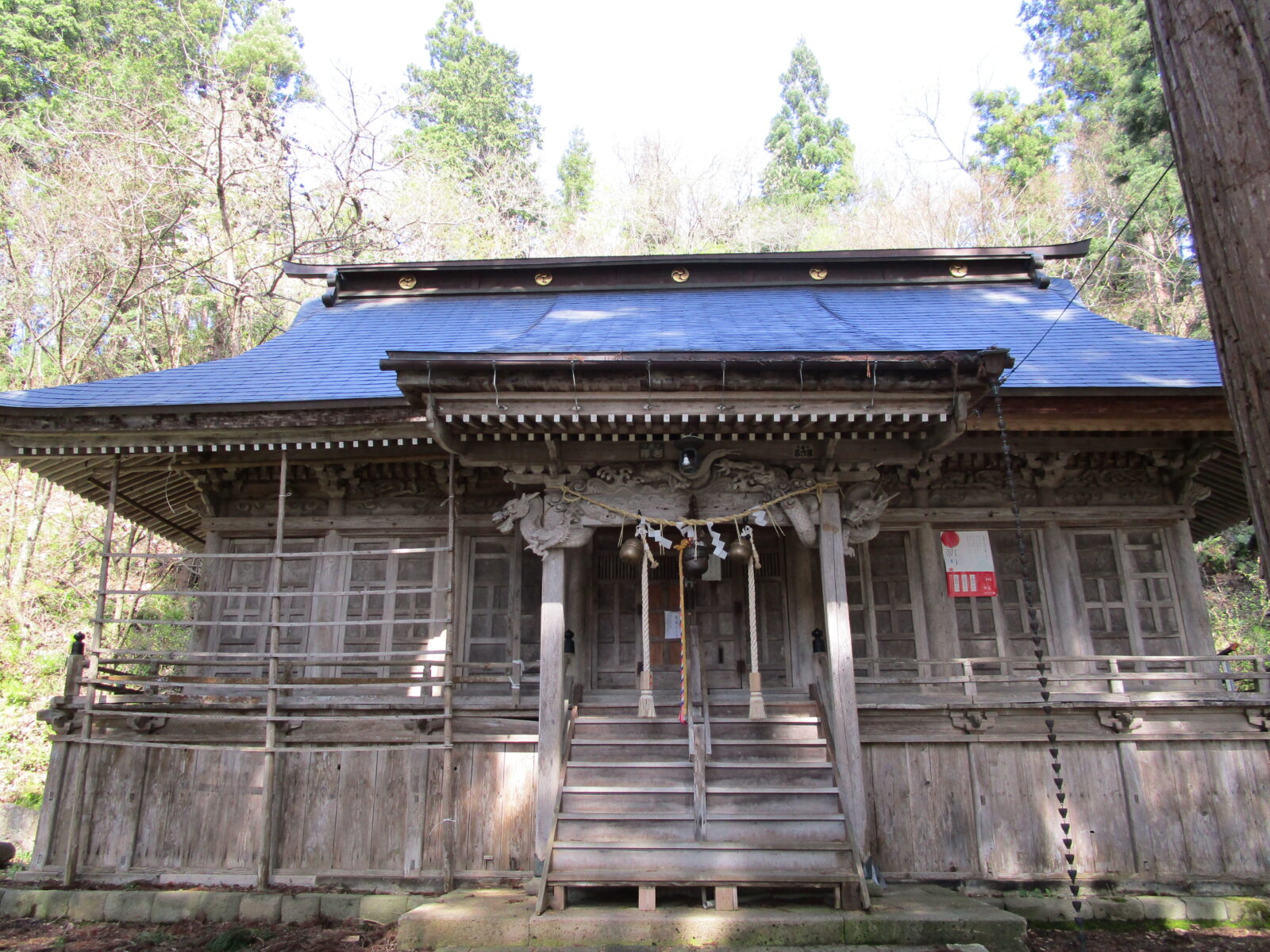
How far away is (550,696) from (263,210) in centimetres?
2059

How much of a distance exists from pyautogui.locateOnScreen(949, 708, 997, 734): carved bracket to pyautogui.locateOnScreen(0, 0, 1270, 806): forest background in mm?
10922

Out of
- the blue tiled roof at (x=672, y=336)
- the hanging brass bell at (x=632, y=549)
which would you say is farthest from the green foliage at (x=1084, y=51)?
the hanging brass bell at (x=632, y=549)

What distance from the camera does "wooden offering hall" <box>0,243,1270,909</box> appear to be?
7.40m

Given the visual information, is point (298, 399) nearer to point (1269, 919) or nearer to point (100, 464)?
point (100, 464)

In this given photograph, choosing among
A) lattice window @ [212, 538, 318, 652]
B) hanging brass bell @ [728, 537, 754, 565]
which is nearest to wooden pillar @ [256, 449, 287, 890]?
lattice window @ [212, 538, 318, 652]

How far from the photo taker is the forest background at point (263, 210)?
19531mm

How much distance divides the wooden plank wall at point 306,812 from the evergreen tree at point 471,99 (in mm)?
27143

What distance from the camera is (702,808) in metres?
7.27

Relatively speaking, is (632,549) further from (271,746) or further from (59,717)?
(59,717)

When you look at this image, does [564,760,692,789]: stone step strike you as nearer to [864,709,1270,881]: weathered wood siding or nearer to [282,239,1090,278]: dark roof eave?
[864,709,1270,881]: weathered wood siding

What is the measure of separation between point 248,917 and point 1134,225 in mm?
27635

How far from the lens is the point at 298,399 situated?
28.0ft

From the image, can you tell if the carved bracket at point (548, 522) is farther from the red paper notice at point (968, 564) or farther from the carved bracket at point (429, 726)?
the red paper notice at point (968, 564)

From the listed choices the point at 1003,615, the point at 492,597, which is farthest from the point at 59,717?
the point at 1003,615
